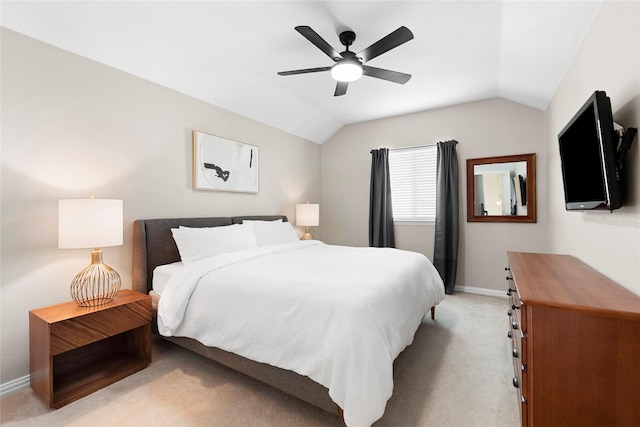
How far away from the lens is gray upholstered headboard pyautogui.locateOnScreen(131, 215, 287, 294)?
2.57 metres

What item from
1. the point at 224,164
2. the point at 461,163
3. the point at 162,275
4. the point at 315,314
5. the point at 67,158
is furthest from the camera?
the point at 461,163

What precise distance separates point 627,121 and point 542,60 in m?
1.48

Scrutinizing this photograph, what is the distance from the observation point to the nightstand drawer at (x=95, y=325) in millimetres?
1772

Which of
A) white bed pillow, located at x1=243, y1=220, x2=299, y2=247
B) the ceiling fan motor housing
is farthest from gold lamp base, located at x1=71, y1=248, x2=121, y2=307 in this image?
the ceiling fan motor housing

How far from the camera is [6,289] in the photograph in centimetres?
195

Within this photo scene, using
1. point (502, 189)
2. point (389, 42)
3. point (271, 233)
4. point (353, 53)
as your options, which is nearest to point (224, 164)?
point (271, 233)

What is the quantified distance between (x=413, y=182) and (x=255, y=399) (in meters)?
3.73

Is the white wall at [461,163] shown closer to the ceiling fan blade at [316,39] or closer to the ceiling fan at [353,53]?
the ceiling fan at [353,53]

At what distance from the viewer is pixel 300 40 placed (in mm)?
2570

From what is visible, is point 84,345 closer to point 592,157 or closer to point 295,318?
point 295,318

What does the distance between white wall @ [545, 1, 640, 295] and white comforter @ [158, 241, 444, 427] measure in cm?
114

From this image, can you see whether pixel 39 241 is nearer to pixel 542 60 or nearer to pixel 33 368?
pixel 33 368

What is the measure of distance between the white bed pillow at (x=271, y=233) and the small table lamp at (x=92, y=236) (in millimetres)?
1488

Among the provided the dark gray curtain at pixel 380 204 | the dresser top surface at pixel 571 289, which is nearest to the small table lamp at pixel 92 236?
the dresser top surface at pixel 571 289
